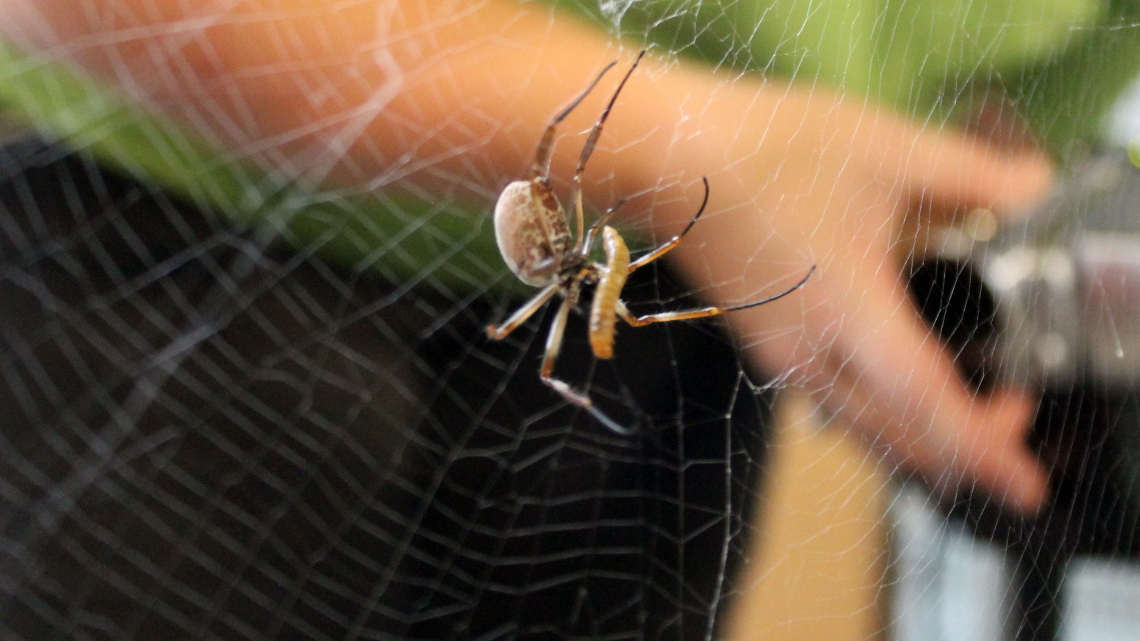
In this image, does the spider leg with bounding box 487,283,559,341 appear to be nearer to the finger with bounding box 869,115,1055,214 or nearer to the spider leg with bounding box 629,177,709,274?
the spider leg with bounding box 629,177,709,274

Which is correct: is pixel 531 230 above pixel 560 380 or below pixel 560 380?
above

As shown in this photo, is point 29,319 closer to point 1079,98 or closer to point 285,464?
point 285,464

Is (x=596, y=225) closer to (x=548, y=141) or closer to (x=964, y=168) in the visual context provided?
(x=548, y=141)

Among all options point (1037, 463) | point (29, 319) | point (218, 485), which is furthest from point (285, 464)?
point (1037, 463)

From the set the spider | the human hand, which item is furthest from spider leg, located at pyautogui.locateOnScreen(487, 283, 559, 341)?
the human hand

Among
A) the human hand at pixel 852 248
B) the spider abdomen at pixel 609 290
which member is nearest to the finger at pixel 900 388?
the human hand at pixel 852 248

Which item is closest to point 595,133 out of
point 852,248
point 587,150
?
point 587,150

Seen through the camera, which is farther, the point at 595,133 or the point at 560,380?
the point at 560,380
